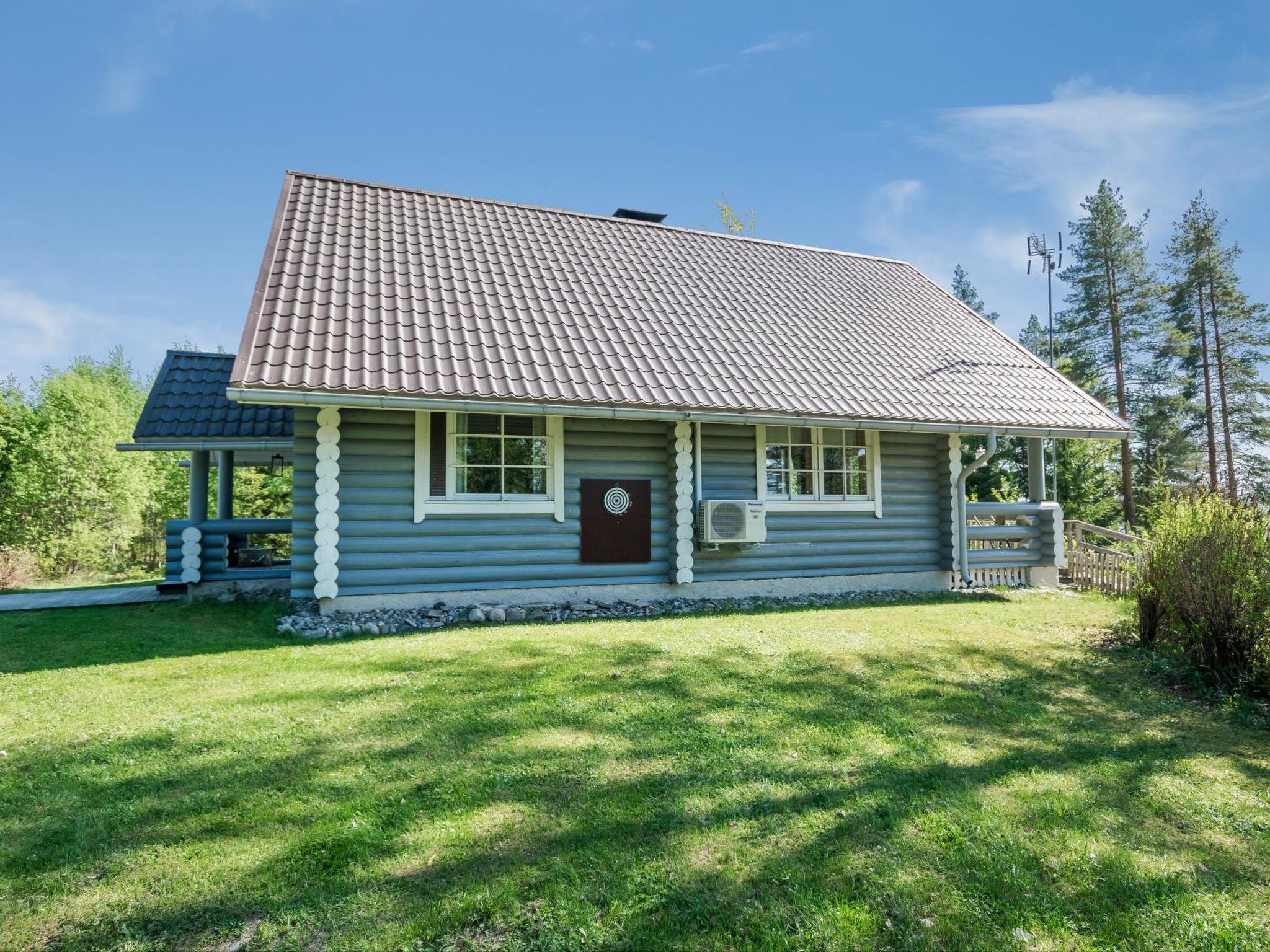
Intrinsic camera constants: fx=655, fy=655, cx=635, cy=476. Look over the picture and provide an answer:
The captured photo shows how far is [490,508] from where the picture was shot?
7836 millimetres

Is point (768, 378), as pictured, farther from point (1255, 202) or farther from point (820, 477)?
point (1255, 202)

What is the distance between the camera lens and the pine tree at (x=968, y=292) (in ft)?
109

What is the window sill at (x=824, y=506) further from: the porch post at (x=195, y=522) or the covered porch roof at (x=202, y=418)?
the porch post at (x=195, y=522)

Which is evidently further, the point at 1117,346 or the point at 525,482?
the point at 1117,346

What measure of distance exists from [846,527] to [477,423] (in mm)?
5523

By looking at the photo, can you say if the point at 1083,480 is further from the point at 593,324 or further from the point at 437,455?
the point at 437,455

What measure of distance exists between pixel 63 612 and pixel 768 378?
Result: 9663 mm

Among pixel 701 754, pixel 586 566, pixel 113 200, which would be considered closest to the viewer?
pixel 701 754

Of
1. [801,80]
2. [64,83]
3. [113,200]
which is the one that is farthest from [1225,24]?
[113,200]

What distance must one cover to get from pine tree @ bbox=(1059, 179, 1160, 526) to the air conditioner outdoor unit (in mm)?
24432

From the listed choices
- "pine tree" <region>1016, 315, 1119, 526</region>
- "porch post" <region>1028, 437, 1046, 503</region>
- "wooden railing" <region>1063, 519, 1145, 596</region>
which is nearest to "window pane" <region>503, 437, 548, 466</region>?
"porch post" <region>1028, 437, 1046, 503</region>

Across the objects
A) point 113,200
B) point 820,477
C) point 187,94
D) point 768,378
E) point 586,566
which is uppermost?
point 113,200

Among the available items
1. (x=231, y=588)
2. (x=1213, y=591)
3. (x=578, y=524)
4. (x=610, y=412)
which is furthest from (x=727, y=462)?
(x=231, y=588)

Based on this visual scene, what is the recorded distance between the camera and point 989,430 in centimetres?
951
